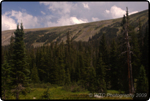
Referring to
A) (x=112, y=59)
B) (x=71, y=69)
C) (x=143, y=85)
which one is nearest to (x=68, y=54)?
(x=71, y=69)

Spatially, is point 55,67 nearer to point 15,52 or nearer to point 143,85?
point 15,52

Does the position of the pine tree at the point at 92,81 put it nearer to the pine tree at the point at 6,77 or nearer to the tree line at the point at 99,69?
the tree line at the point at 99,69

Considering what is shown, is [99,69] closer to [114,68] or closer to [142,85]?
[114,68]

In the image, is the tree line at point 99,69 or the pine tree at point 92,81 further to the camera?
the pine tree at point 92,81

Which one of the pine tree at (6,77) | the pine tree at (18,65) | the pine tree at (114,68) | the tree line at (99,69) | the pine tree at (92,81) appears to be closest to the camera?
the pine tree at (6,77)

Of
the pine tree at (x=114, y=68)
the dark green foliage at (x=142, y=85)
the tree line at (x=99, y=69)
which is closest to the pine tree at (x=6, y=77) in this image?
the tree line at (x=99, y=69)

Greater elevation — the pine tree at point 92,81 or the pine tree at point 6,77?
the pine tree at point 6,77

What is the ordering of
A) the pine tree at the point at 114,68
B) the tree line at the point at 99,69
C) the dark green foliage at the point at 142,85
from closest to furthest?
the dark green foliage at the point at 142,85
the tree line at the point at 99,69
the pine tree at the point at 114,68

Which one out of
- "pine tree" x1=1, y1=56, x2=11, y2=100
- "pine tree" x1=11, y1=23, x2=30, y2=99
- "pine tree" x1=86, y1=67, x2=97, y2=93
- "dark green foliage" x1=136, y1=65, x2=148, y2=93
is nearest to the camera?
"dark green foliage" x1=136, y1=65, x2=148, y2=93

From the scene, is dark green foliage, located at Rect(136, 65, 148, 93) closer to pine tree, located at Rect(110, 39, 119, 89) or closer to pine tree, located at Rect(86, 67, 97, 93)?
pine tree, located at Rect(86, 67, 97, 93)

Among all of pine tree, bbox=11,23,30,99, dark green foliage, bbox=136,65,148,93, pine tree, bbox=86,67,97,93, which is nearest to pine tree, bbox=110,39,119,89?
pine tree, bbox=86,67,97,93

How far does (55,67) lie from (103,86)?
23.8 metres

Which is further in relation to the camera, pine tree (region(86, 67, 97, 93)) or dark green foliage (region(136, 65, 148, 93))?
pine tree (region(86, 67, 97, 93))

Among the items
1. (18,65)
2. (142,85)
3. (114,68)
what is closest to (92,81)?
(114,68)
